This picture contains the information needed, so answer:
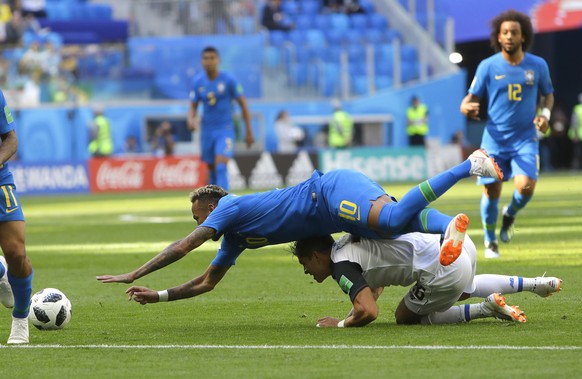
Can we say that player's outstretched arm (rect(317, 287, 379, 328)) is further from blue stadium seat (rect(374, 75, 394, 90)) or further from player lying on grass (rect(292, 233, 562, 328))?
blue stadium seat (rect(374, 75, 394, 90))

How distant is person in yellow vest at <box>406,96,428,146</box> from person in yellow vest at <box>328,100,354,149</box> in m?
1.90

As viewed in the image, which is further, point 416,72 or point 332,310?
point 416,72

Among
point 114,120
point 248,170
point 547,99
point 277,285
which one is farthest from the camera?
point 114,120

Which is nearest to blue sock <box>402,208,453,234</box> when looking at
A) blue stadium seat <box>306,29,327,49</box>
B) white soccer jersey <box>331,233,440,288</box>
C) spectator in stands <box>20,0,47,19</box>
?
white soccer jersey <box>331,233,440,288</box>

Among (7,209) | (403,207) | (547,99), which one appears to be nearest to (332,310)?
(403,207)

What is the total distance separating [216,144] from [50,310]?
10026 millimetres

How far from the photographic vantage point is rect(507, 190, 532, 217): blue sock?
1319 cm

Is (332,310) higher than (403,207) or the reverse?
the reverse

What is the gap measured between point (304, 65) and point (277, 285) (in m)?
24.9

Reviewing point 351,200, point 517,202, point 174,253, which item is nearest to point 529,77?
point 517,202

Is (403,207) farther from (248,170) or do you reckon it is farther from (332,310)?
(248,170)

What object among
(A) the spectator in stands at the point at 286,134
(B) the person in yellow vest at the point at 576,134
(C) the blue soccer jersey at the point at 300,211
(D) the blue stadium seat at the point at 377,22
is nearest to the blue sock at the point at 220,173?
(C) the blue soccer jersey at the point at 300,211

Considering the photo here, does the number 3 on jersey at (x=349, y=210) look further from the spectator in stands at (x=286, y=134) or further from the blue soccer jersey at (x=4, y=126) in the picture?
the spectator in stands at (x=286, y=134)

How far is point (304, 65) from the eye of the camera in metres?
35.8
